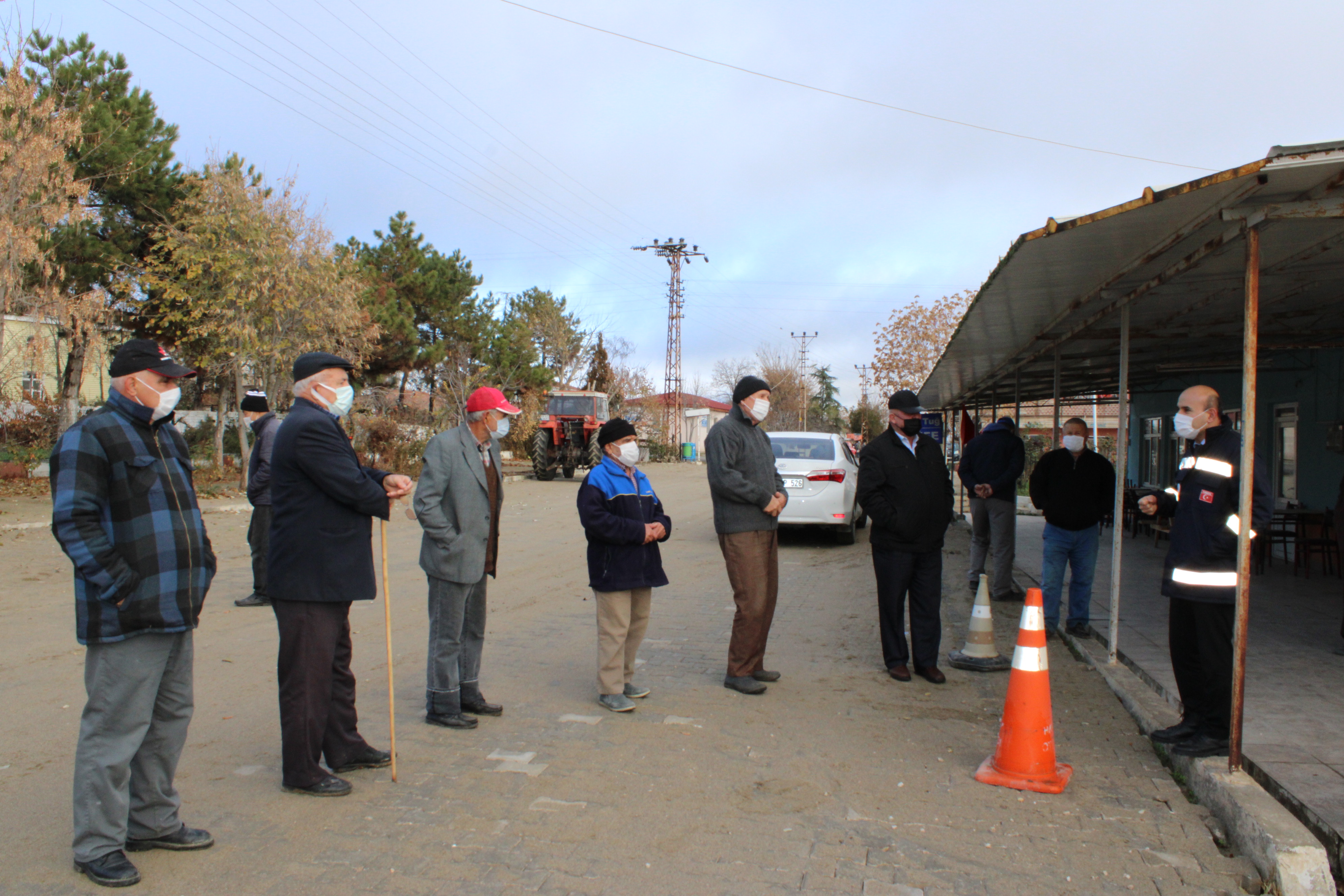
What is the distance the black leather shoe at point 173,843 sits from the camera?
3.42 m

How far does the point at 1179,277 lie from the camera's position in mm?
5832

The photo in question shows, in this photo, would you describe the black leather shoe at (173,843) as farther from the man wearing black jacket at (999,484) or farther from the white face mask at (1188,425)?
the man wearing black jacket at (999,484)

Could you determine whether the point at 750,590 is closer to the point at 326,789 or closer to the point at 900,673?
the point at 900,673

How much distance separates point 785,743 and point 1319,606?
21.0ft

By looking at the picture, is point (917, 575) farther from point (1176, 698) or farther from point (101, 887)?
point (101, 887)

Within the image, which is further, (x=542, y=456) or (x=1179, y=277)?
(x=542, y=456)

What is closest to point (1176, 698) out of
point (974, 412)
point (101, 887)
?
point (101, 887)

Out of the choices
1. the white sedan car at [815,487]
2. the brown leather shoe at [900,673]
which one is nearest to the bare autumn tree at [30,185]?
the white sedan car at [815,487]

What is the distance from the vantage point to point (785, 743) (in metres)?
4.75

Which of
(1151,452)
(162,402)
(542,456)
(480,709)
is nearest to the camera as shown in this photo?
(162,402)

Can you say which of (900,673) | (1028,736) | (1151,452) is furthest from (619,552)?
(1151,452)

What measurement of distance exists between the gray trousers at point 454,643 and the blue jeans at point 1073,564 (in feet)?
14.8

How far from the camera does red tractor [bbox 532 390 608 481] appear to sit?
88.9ft

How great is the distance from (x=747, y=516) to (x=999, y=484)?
4120 millimetres
